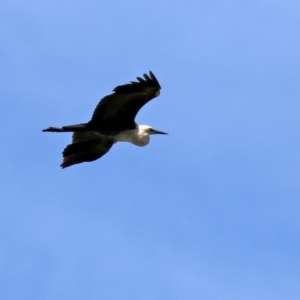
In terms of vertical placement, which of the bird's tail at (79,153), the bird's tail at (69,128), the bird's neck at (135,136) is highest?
the bird's neck at (135,136)

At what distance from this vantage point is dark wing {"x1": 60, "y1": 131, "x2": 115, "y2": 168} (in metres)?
24.2

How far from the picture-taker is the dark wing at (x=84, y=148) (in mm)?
24250

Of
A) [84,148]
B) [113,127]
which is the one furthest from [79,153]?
[113,127]

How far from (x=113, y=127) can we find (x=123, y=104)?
68 cm

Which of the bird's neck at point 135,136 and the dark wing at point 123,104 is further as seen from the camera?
the bird's neck at point 135,136

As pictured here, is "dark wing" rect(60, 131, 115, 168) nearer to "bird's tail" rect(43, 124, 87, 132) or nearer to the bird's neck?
the bird's neck

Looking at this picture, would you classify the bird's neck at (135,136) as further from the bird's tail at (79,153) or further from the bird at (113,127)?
the bird's tail at (79,153)

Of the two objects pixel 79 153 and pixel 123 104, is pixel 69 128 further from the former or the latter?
pixel 79 153

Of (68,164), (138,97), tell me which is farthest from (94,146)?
(138,97)

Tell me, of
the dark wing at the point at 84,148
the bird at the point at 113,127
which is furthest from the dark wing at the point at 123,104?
the dark wing at the point at 84,148

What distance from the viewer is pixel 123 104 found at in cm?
2288

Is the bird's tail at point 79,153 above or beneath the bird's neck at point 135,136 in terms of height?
beneath

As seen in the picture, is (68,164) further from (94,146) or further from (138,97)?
(138,97)

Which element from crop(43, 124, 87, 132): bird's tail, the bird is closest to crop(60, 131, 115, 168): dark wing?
the bird
